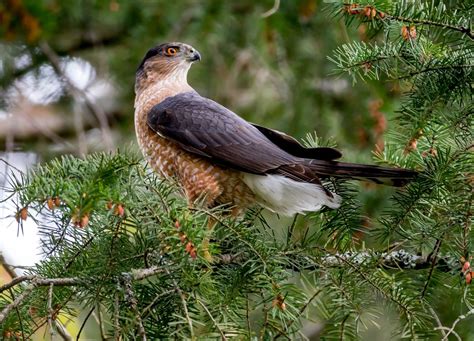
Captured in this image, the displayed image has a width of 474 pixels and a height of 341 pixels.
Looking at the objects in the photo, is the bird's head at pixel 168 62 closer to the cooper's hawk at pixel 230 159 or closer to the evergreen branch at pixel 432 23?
the cooper's hawk at pixel 230 159

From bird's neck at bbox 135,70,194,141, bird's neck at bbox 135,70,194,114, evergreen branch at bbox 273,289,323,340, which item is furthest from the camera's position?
bird's neck at bbox 135,70,194,114

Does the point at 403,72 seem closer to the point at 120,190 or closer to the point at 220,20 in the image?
the point at 120,190

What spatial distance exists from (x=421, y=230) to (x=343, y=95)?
327cm

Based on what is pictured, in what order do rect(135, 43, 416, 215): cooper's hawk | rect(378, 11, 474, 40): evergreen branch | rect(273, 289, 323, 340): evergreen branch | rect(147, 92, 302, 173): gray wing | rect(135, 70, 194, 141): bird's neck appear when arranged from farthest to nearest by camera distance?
1. rect(135, 70, 194, 141): bird's neck
2. rect(147, 92, 302, 173): gray wing
3. rect(135, 43, 416, 215): cooper's hawk
4. rect(378, 11, 474, 40): evergreen branch
5. rect(273, 289, 323, 340): evergreen branch

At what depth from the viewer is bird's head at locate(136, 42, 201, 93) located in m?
4.80

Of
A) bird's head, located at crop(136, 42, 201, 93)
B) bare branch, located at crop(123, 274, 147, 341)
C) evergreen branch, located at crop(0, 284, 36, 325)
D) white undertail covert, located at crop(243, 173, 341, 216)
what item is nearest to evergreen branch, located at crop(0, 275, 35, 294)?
evergreen branch, located at crop(0, 284, 36, 325)

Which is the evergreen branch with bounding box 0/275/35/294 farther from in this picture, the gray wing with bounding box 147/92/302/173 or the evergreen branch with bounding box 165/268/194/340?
the gray wing with bounding box 147/92/302/173

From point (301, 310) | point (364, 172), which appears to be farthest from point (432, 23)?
point (301, 310)

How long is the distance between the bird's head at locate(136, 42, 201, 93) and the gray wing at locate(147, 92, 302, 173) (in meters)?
0.68

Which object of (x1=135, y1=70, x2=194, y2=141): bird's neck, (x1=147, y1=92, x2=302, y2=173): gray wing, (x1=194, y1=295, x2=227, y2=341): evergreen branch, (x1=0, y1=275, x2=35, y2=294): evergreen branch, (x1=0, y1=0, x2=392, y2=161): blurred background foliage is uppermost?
(x1=0, y1=0, x2=392, y2=161): blurred background foliage

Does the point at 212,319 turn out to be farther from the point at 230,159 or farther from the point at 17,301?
the point at 230,159

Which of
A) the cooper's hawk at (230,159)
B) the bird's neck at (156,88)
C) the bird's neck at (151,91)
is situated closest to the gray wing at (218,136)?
the cooper's hawk at (230,159)

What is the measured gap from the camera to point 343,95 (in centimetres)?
599

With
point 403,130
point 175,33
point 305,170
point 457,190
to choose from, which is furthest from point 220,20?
point 457,190
